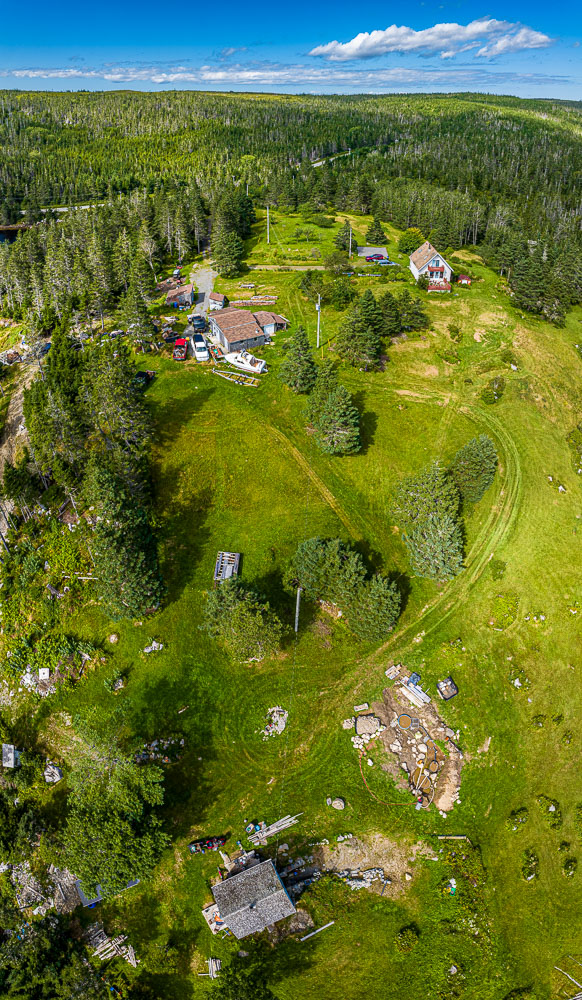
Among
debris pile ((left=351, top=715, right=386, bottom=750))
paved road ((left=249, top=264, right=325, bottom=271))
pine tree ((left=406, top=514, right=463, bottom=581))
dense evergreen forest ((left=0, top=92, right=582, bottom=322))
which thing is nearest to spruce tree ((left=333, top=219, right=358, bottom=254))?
paved road ((left=249, top=264, right=325, bottom=271))

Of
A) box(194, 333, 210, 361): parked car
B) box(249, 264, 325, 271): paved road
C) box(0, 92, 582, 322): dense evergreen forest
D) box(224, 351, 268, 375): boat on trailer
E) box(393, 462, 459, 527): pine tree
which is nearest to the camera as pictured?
box(393, 462, 459, 527): pine tree

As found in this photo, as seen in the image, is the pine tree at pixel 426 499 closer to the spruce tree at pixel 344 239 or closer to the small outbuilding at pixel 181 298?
→ the small outbuilding at pixel 181 298

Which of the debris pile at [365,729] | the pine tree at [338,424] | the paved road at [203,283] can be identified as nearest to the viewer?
the debris pile at [365,729]

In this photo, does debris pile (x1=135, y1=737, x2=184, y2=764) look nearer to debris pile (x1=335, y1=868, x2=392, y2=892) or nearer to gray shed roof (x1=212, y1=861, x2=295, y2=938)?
gray shed roof (x1=212, y1=861, x2=295, y2=938)

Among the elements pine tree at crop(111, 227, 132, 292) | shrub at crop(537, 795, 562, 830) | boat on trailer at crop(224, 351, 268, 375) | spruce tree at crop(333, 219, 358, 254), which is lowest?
shrub at crop(537, 795, 562, 830)

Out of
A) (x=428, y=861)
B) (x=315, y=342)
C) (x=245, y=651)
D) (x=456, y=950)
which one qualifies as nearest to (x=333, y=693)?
(x=245, y=651)

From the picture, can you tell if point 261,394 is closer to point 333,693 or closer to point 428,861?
point 333,693

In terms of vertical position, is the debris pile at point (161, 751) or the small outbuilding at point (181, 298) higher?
the small outbuilding at point (181, 298)

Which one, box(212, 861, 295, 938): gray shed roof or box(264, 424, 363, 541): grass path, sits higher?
box(264, 424, 363, 541): grass path

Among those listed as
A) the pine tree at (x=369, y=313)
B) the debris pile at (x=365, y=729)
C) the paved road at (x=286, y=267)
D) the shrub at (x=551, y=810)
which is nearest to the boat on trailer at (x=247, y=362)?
the pine tree at (x=369, y=313)
